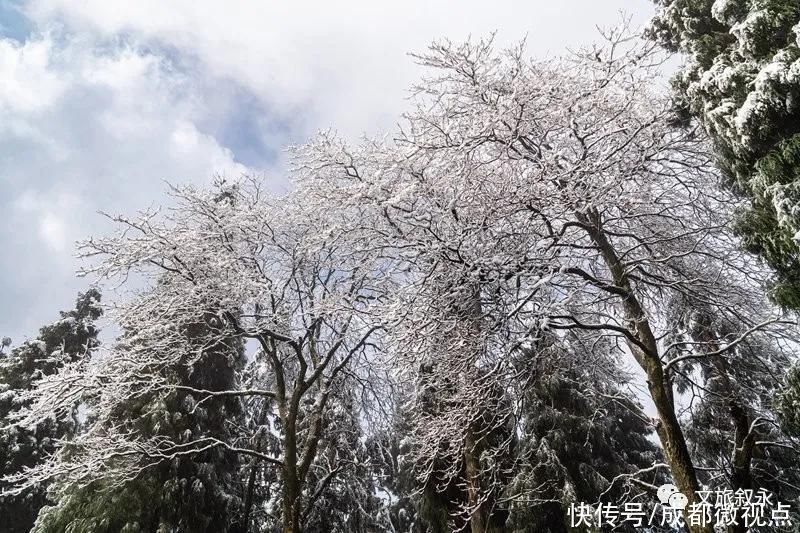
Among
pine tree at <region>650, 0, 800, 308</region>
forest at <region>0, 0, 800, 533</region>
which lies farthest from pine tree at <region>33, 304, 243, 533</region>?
pine tree at <region>650, 0, 800, 308</region>

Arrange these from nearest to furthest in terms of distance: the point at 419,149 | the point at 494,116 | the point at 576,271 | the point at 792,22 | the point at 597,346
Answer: the point at 792,22, the point at 576,271, the point at 494,116, the point at 419,149, the point at 597,346

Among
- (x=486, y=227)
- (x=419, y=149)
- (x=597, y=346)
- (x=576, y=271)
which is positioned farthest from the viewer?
(x=597, y=346)

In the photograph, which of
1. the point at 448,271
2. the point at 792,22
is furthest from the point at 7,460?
the point at 792,22

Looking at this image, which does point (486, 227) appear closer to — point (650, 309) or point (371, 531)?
point (650, 309)

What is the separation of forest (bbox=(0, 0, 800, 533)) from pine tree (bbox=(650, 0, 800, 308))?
0.07ft

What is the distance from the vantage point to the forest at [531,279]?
4.77m

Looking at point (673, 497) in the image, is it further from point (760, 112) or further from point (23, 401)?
point (23, 401)

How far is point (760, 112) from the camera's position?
4.32 meters

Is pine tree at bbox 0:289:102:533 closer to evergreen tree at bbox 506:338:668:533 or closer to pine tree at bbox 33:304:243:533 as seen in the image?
pine tree at bbox 33:304:243:533

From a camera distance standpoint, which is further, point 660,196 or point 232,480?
point 232,480

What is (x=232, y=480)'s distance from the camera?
1456cm

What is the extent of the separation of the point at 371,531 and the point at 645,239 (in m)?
11.7

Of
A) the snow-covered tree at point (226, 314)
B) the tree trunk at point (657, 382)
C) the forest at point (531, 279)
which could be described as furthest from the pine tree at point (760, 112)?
the snow-covered tree at point (226, 314)

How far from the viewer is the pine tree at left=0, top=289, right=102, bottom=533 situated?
54.2 ft
